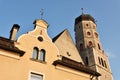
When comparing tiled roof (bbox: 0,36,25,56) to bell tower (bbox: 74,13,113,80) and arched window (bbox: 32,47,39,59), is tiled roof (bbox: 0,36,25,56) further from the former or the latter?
bell tower (bbox: 74,13,113,80)

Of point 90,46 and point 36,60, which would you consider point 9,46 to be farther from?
point 90,46

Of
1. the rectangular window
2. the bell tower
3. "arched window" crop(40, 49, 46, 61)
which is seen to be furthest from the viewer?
the bell tower

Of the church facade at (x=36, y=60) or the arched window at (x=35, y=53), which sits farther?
the arched window at (x=35, y=53)

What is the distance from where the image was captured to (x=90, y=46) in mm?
56562

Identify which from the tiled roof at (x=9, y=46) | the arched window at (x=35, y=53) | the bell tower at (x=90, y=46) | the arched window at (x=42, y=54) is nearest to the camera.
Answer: the tiled roof at (x=9, y=46)

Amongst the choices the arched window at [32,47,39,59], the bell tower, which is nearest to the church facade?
the arched window at [32,47,39,59]

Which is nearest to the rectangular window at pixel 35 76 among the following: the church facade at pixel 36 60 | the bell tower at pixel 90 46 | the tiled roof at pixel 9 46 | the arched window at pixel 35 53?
the church facade at pixel 36 60

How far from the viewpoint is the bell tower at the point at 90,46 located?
5150 cm

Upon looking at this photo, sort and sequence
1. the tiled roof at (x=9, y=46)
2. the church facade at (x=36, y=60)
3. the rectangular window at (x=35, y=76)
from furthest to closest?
1. the rectangular window at (x=35, y=76)
2. the tiled roof at (x=9, y=46)
3. the church facade at (x=36, y=60)

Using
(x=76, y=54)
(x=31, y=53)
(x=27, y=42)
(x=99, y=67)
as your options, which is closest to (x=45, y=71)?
(x=31, y=53)

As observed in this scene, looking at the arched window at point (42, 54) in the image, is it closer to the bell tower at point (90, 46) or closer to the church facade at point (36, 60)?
the church facade at point (36, 60)

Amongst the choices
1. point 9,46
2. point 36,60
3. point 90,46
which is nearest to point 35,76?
point 36,60

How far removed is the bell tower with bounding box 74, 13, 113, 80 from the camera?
51500mm

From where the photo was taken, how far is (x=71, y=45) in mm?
25719
